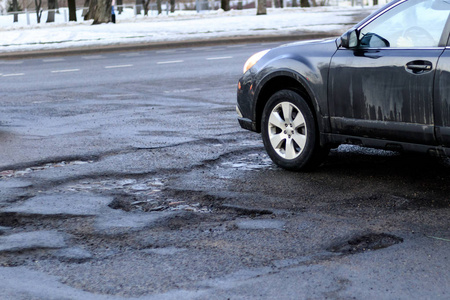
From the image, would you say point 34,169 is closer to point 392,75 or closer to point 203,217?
point 203,217

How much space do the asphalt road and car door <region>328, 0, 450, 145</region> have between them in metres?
0.52

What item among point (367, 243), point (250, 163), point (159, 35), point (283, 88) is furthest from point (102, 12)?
point (367, 243)

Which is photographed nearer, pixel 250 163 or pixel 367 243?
pixel 367 243

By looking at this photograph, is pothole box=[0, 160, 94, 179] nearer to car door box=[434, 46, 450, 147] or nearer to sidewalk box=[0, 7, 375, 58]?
car door box=[434, 46, 450, 147]

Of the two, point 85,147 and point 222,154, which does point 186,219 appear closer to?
point 222,154

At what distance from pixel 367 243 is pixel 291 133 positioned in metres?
2.27

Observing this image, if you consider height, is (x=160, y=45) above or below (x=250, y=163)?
above

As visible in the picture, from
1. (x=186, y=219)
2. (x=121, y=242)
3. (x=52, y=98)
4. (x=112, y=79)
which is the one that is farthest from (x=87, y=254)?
(x=112, y=79)

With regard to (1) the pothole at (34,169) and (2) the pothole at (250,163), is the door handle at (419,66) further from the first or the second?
(1) the pothole at (34,169)

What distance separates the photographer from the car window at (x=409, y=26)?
5.91 metres

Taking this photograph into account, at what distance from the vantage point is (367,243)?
4785 millimetres

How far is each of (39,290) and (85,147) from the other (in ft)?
14.5

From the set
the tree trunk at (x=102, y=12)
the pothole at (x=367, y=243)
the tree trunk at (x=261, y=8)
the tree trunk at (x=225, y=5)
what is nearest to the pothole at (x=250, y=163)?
the pothole at (x=367, y=243)

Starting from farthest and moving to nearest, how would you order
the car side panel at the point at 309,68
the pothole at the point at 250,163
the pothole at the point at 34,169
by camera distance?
the pothole at the point at 250,163, the pothole at the point at 34,169, the car side panel at the point at 309,68
